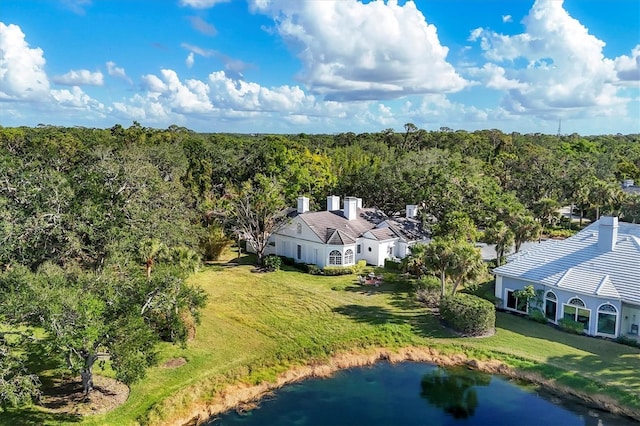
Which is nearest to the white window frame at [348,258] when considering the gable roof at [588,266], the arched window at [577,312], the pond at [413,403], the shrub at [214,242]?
the shrub at [214,242]

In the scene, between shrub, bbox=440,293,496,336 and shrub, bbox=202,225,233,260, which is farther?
shrub, bbox=202,225,233,260

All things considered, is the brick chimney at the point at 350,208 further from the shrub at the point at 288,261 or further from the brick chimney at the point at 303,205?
the shrub at the point at 288,261

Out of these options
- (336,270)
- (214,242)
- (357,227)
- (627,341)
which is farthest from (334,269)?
(627,341)

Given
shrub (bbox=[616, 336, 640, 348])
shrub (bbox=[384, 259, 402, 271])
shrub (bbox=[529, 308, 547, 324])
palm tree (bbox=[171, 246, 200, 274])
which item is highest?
palm tree (bbox=[171, 246, 200, 274])

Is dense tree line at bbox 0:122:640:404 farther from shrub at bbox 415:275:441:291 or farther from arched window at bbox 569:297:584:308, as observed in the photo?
arched window at bbox 569:297:584:308

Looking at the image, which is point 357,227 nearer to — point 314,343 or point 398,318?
point 398,318

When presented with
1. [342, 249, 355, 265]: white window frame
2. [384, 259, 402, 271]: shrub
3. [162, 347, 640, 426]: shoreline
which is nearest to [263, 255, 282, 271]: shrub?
[342, 249, 355, 265]: white window frame

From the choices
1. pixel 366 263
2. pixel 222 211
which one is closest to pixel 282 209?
pixel 222 211
